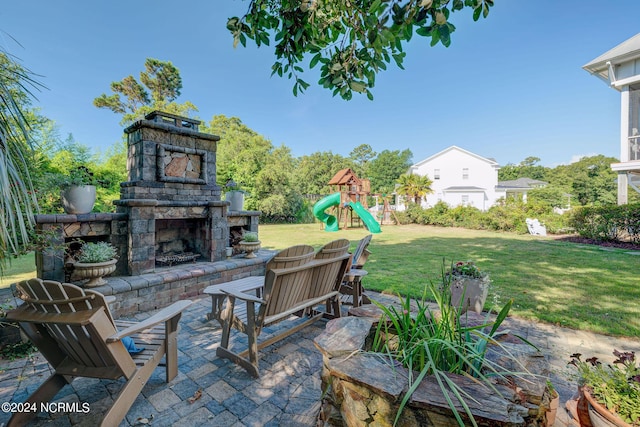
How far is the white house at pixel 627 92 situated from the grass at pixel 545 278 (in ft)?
10.4

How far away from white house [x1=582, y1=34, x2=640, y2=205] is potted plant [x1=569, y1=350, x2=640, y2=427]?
461 inches

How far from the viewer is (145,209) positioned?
14.0 feet

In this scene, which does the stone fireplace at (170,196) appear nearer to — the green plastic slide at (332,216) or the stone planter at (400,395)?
the stone planter at (400,395)

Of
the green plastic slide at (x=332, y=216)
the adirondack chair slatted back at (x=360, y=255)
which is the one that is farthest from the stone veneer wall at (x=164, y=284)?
the green plastic slide at (x=332, y=216)

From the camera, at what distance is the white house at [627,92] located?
9.10 meters

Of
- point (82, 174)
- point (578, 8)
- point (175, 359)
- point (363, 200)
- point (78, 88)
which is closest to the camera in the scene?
point (175, 359)

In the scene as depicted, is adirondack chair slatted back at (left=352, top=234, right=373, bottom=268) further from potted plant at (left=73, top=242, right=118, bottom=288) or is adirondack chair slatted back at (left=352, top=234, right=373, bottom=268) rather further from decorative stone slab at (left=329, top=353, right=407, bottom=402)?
potted plant at (left=73, top=242, right=118, bottom=288)

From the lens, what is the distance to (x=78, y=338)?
64.6 inches

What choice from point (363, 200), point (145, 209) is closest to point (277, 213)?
point (363, 200)

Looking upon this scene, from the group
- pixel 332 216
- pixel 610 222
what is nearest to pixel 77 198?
pixel 332 216

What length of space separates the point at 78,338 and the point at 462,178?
2860 cm

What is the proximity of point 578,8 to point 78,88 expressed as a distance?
1003 inches

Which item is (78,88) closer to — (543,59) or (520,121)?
(543,59)

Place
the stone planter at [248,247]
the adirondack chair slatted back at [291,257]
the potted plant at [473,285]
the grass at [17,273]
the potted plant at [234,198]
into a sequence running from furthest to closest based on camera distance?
the potted plant at [234,198], the stone planter at [248,247], the grass at [17,273], the potted plant at [473,285], the adirondack chair slatted back at [291,257]
